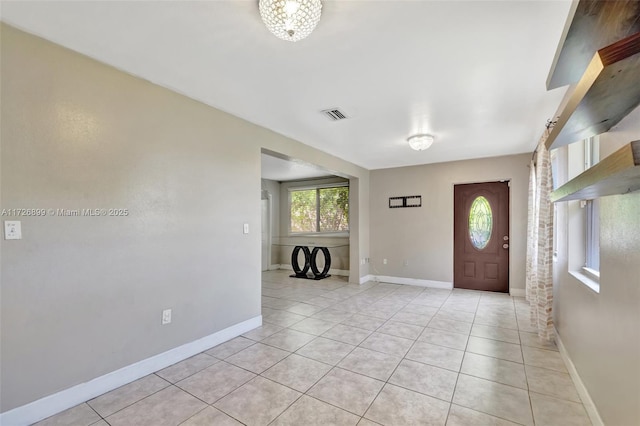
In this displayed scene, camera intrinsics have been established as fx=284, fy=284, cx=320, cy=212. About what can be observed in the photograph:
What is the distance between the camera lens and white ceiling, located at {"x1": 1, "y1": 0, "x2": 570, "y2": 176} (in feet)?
5.25

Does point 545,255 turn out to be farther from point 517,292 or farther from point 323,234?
point 323,234

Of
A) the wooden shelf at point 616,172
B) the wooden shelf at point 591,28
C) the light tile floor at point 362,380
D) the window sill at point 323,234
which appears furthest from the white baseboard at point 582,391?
the window sill at point 323,234

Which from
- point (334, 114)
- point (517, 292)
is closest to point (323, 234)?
point (517, 292)

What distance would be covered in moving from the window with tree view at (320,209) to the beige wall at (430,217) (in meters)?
1.02

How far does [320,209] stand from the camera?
736 cm

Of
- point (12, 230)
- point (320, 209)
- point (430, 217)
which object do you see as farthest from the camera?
point (320, 209)

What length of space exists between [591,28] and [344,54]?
1.43 metres

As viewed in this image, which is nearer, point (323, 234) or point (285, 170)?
point (285, 170)

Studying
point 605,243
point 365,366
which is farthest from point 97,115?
point 605,243

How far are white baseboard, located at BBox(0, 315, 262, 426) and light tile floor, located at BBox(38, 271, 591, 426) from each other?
0.17 feet

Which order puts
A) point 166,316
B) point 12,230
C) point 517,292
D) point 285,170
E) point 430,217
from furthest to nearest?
point 285,170 < point 430,217 < point 517,292 < point 166,316 < point 12,230

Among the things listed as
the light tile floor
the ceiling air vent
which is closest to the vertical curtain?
the light tile floor

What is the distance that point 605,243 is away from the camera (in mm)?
1620

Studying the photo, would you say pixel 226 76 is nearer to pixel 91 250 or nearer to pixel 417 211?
pixel 91 250
